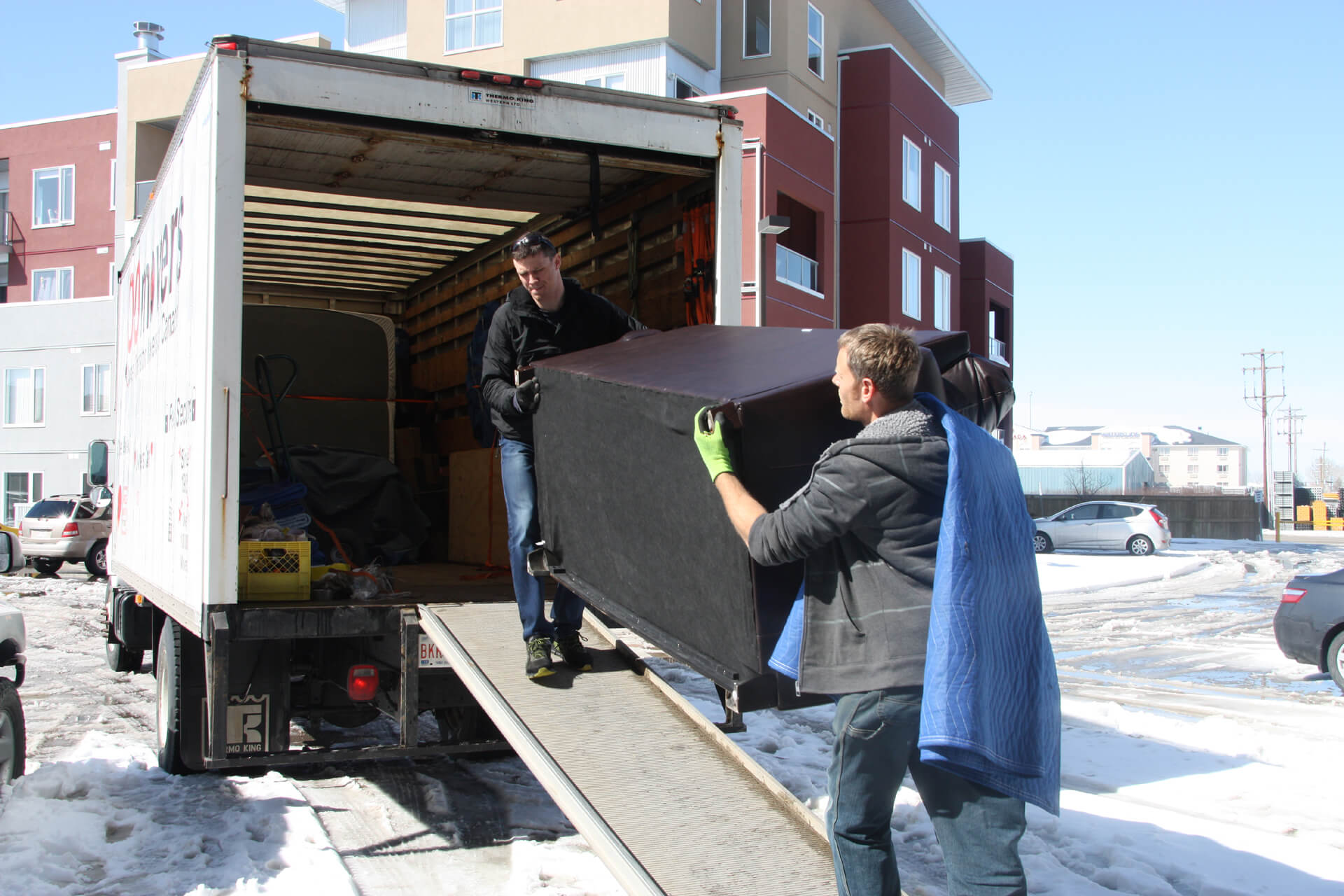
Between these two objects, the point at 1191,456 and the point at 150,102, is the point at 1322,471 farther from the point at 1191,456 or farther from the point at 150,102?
the point at 150,102

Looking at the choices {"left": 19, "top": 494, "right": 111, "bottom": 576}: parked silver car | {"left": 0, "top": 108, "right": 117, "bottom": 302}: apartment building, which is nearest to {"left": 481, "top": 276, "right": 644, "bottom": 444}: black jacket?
{"left": 19, "top": 494, "right": 111, "bottom": 576}: parked silver car

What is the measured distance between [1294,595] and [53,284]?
3991 centimetres

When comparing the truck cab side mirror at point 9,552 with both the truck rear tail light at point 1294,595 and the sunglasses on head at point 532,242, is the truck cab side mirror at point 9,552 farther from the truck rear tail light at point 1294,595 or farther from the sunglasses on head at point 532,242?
the truck rear tail light at point 1294,595

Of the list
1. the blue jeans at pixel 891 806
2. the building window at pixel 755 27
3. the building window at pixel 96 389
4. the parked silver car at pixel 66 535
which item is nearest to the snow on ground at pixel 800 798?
the blue jeans at pixel 891 806

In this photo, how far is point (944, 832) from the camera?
2.71 metres

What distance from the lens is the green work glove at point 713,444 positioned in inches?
111

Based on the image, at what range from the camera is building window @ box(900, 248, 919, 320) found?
26875 millimetres

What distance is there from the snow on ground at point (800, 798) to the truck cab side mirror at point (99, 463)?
5.58ft

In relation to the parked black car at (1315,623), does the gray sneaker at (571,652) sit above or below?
above

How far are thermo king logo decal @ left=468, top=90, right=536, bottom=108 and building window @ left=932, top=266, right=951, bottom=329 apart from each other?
→ 24602 mm

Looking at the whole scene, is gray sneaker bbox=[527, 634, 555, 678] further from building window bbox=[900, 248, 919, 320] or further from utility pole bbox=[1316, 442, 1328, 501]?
utility pole bbox=[1316, 442, 1328, 501]

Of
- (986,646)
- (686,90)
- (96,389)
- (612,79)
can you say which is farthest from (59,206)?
(986,646)

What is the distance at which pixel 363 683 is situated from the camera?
467 centimetres

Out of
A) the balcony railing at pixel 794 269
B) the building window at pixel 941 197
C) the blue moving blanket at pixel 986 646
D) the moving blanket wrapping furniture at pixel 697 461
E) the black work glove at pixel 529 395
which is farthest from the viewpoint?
the building window at pixel 941 197
